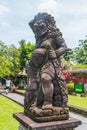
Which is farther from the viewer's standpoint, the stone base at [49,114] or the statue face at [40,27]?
the statue face at [40,27]

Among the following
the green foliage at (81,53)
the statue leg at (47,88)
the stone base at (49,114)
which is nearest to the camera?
the stone base at (49,114)

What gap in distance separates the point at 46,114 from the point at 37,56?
936mm

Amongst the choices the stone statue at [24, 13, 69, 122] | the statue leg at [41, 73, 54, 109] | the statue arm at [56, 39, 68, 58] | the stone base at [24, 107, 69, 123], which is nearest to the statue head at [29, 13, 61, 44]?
the stone statue at [24, 13, 69, 122]

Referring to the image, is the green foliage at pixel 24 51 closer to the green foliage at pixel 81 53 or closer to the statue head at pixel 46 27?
the green foliage at pixel 81 53

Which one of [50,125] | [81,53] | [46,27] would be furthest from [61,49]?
[81,53]

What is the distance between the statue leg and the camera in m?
3.88

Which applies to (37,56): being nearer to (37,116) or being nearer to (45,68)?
(45,68)

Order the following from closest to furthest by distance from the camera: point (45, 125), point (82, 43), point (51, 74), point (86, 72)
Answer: point (45, 125), point (51, 74), point (86, 72), point (82, 43)

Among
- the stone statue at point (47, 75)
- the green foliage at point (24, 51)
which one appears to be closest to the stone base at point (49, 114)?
the stone statue at point (47, 75)

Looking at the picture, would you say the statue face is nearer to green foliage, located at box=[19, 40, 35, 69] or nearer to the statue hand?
the statue hand

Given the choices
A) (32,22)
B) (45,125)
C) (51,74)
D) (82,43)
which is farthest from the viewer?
(82,43)

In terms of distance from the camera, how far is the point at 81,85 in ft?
71.1

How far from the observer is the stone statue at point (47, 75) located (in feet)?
12.7

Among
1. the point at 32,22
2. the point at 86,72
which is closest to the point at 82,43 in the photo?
the point at 86,72
